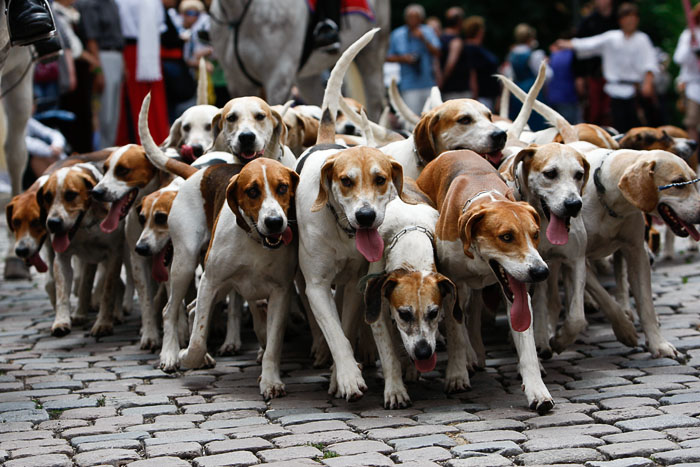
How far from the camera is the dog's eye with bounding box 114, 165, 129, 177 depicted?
743 cm

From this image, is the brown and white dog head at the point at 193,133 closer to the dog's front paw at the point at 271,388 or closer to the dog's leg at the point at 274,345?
A: the dog's leg at the point at 274,345

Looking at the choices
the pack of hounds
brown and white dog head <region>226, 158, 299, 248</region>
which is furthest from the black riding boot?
brown and white dog head <region>226, 158, 299, 248</region>

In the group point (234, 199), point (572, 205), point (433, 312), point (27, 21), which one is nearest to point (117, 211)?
point (27, 21)

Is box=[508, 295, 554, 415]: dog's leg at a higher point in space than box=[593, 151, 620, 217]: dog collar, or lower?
lower

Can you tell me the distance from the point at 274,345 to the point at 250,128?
148 centimetres

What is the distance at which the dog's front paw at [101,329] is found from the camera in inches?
304

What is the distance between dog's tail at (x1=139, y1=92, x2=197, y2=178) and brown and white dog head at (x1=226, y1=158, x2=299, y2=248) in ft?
3.91

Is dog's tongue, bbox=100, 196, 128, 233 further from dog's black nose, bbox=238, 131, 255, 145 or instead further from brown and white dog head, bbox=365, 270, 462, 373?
brown and white dog head, bbox=365, 270, 462, 373

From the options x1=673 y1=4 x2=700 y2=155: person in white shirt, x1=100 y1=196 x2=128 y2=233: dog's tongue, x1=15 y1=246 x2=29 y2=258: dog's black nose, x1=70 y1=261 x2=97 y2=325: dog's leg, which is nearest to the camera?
x1=100 y1=196 x2=128 y2=233: dog's tongue

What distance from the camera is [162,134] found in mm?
13344

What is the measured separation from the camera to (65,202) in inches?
299

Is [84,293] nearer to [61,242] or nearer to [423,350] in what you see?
[61,242]

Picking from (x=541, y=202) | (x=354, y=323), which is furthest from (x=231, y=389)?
(x=541, y=202)

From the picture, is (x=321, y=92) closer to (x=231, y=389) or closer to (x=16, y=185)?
(x=16, y=185)
